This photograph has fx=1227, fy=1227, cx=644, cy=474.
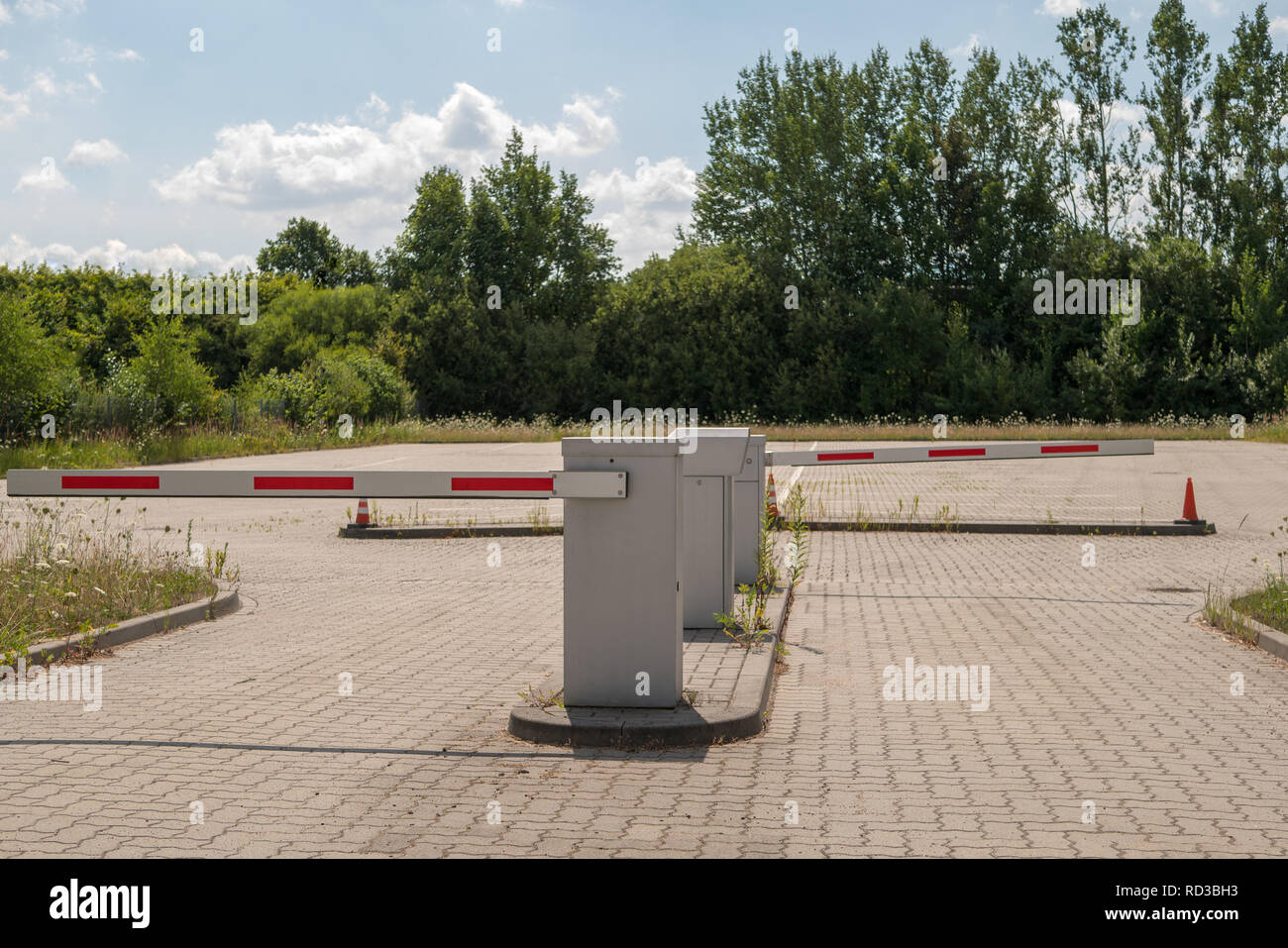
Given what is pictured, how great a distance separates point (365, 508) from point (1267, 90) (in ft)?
170

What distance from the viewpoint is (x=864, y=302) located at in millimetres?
56406

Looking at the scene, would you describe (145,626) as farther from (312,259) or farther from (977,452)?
(312,259)

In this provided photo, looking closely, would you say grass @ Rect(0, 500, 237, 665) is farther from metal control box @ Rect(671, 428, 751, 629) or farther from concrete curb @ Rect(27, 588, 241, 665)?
metal control box @ Rect(671, 428, 751, 629)

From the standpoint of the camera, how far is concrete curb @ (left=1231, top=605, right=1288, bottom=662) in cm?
816

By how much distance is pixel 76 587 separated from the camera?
908cm

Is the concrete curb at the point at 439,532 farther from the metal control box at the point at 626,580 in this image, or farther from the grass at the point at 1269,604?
the metal control box at the point at 626,580

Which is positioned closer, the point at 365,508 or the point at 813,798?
the point at 813,798

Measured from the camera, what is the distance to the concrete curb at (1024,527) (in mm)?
16078

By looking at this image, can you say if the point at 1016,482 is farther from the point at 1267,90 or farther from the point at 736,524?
the point at 1267,90

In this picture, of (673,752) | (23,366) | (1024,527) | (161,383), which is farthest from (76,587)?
(161,383)

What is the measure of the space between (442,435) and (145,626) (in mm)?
36989

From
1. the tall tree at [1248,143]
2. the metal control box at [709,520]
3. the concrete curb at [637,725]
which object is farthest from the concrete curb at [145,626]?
the tall tree at [1248,143]

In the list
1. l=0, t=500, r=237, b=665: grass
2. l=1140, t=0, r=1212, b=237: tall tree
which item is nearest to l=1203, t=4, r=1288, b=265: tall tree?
l=1140, t=0, r=1212, b=237: tall tree
